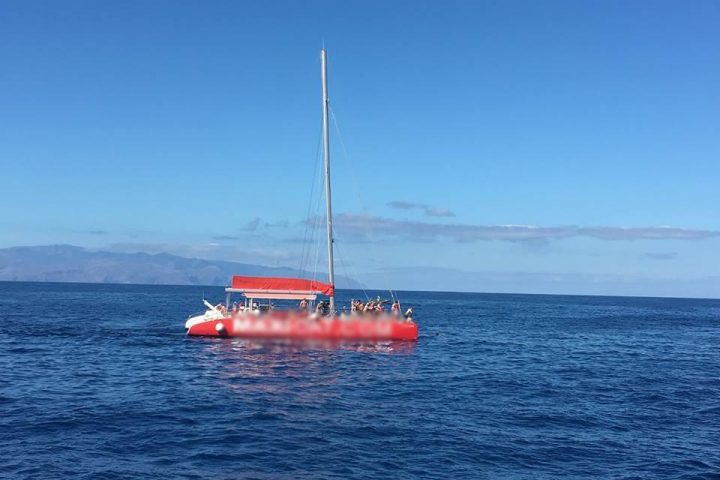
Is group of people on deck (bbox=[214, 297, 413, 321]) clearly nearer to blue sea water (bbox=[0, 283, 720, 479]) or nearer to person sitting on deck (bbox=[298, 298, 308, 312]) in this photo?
person sitting on deck (bbox=[298, 298, 308, 312])

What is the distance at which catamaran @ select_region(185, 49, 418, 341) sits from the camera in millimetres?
42219

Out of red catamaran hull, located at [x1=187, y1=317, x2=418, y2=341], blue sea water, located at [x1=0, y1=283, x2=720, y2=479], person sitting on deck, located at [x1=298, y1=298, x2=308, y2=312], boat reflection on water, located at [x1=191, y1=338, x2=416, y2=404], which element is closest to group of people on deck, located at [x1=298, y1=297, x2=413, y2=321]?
person sitting on deck, located at [x1=298, y1=298, x2=308, y2=312]

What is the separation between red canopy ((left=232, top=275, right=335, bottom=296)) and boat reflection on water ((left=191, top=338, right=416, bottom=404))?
4.13m

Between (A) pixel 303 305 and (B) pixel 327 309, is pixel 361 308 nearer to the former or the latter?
(B) pixel 327 309

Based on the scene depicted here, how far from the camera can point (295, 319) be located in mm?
41875

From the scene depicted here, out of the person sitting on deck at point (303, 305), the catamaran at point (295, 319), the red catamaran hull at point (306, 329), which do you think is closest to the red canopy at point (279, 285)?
the catamaran at point (295, 319)

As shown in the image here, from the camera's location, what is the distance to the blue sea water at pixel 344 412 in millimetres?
17922

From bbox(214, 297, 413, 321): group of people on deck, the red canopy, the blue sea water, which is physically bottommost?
the blue sea water

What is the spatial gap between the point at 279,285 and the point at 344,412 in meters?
22.3

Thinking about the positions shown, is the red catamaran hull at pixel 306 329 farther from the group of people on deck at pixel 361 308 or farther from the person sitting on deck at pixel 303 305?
the person sitting on deck at pixel 303 305

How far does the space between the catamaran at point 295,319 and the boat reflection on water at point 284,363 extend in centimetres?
76

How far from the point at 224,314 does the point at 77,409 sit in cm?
2174

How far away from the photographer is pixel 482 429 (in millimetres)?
22188

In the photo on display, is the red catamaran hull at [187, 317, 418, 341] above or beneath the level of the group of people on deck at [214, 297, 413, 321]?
beneath
